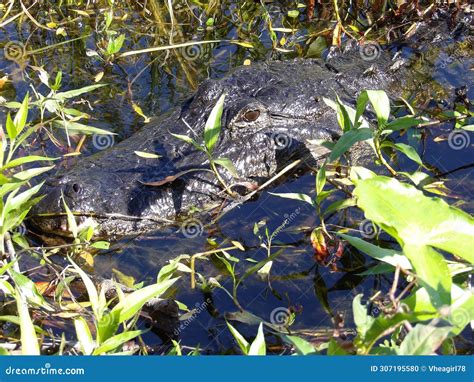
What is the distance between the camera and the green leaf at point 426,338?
209 cm

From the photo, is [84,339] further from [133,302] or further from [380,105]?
[380,105]

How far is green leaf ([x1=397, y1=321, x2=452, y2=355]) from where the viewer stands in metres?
2.09

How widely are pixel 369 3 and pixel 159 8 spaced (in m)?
2.05

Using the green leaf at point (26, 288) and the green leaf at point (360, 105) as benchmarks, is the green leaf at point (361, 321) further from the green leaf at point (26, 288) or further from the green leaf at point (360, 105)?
the green leaf at point (360, 105)

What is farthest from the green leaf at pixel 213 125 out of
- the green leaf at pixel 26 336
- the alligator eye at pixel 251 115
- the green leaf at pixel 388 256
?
the green leaf at pixel 26 336

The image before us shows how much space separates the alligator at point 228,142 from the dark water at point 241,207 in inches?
7.4

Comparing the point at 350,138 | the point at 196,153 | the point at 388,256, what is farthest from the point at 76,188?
the point at 388,256

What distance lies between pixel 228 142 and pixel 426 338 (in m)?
2.85

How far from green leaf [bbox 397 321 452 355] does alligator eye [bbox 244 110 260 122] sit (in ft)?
9.45

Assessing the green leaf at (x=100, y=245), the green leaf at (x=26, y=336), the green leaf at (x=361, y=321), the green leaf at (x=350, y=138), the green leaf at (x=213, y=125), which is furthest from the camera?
the green leaf at (x=213, y=125)

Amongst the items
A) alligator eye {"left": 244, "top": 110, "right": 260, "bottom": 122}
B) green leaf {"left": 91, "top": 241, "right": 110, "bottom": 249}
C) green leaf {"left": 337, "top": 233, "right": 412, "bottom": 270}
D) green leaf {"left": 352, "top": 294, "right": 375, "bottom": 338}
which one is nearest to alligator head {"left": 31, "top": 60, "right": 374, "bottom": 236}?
alligator eye {"left": 244, "top": 110, "right": 260, "bottom": 122}

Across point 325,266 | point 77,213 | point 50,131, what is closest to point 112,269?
point 77,213

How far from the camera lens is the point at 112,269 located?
4.07 meters

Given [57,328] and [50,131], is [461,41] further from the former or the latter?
[57,328]
